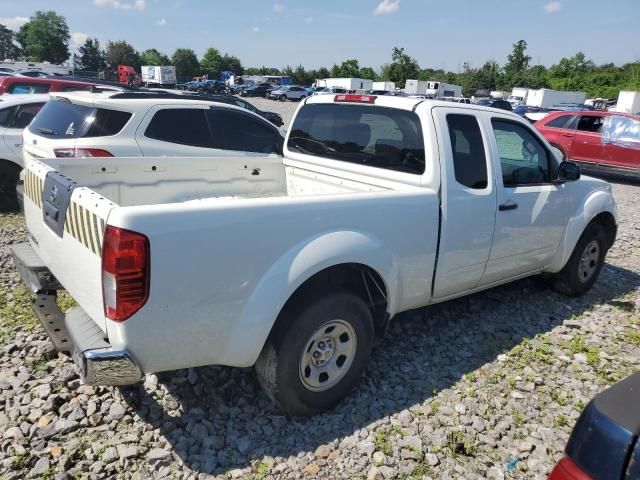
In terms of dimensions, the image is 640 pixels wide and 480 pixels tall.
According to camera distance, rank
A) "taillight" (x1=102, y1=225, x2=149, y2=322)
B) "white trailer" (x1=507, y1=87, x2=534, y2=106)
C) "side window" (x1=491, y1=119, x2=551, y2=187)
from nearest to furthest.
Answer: "taillight" (x1=102, y1=225, x2=149, y2=322), "side window" (x1=491, y1=119, x2=551, y2=187), "white trailer" (x1=507, y1=87, x2=534, y2=106)

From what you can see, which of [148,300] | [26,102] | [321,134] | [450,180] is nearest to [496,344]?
[450,180]

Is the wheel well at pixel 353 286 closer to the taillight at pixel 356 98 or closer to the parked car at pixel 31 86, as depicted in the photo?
the taillight at pixel 356 98

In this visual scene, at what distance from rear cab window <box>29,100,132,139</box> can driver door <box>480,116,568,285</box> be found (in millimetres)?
4381

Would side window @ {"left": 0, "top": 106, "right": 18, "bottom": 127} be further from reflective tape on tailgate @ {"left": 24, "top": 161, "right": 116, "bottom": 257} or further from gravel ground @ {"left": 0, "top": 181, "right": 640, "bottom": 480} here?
reflective tape on tailgate @ {"left": 24, "top": 161, "right": 116, "bottom": 257}

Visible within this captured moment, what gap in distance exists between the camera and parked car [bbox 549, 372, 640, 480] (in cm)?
135

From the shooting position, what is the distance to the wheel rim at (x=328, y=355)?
2920 millimetres

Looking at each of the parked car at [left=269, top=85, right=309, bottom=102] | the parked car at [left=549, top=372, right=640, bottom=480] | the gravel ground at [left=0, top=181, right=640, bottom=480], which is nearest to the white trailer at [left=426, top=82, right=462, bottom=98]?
the parked car at [left=269, top=85, right=309, bottom=102]

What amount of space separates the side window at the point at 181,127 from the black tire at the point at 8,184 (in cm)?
265

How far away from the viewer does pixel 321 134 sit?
13.9 ft

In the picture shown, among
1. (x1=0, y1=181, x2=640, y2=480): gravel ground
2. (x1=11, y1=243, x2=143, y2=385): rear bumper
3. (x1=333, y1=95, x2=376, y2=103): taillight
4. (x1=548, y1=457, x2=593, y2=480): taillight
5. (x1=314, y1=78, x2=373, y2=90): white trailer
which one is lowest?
(x1=0, y1=181, x2=640, y2=480): gravel ground

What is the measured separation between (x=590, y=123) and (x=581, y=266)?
32.6ft

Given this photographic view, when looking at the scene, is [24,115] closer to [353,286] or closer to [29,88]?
[29,88]

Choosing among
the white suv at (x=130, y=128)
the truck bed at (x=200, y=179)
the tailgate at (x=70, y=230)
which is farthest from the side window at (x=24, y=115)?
the tailgate at (x=70, y=230)

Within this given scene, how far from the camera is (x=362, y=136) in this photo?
3908 mm
